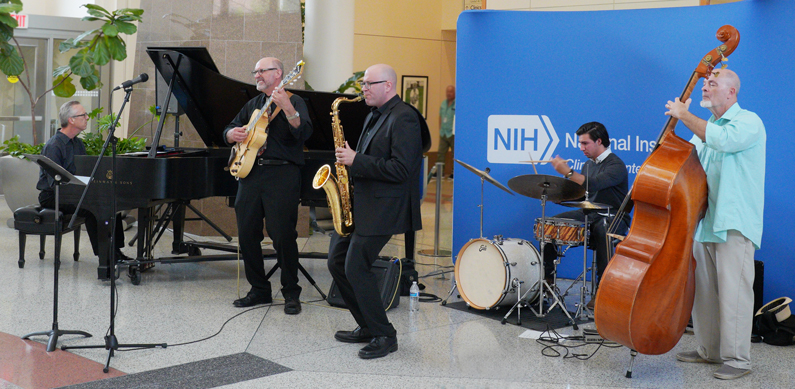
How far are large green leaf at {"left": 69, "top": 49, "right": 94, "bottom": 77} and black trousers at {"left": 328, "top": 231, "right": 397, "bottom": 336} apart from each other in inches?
205

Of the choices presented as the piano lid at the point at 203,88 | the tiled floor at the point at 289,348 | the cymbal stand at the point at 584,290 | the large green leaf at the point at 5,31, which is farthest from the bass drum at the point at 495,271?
the large green leaf at the point at 5,31

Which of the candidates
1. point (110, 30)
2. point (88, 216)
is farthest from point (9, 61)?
point (88, 216)

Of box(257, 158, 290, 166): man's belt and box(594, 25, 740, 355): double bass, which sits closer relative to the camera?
box(594, 25, 740, 355): double bass

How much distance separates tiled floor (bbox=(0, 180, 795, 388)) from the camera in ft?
12.2

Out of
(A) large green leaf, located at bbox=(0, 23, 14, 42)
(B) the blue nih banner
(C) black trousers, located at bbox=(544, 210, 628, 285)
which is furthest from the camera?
(A) large green leaf, located at bbox=(0, 23, 14, 42)

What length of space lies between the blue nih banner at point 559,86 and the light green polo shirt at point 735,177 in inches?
66.5

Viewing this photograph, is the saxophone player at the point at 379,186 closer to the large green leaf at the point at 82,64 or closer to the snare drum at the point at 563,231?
the snare drum at the point at 563,231

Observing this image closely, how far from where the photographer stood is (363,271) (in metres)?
3.96

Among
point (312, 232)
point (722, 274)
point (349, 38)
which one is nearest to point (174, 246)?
point (312, 232)

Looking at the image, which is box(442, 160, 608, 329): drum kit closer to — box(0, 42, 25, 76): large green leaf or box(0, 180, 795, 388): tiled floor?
box(0, 180, 795, 388): tiled floor

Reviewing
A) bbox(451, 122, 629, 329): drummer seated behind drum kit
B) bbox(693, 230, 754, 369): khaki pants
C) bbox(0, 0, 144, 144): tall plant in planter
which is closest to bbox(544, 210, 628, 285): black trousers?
bbox(451, 122, 629, 329): drummer seated behind drum kit

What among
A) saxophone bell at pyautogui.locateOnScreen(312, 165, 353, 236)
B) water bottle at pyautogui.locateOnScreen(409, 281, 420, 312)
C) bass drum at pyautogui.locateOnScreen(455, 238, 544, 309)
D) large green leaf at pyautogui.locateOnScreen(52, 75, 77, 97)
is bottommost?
water bottle at pyautogui.locateOnScreen(409, 281, 420, 312)

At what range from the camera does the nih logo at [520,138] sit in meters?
6.15

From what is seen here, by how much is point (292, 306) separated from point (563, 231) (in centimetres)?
187
